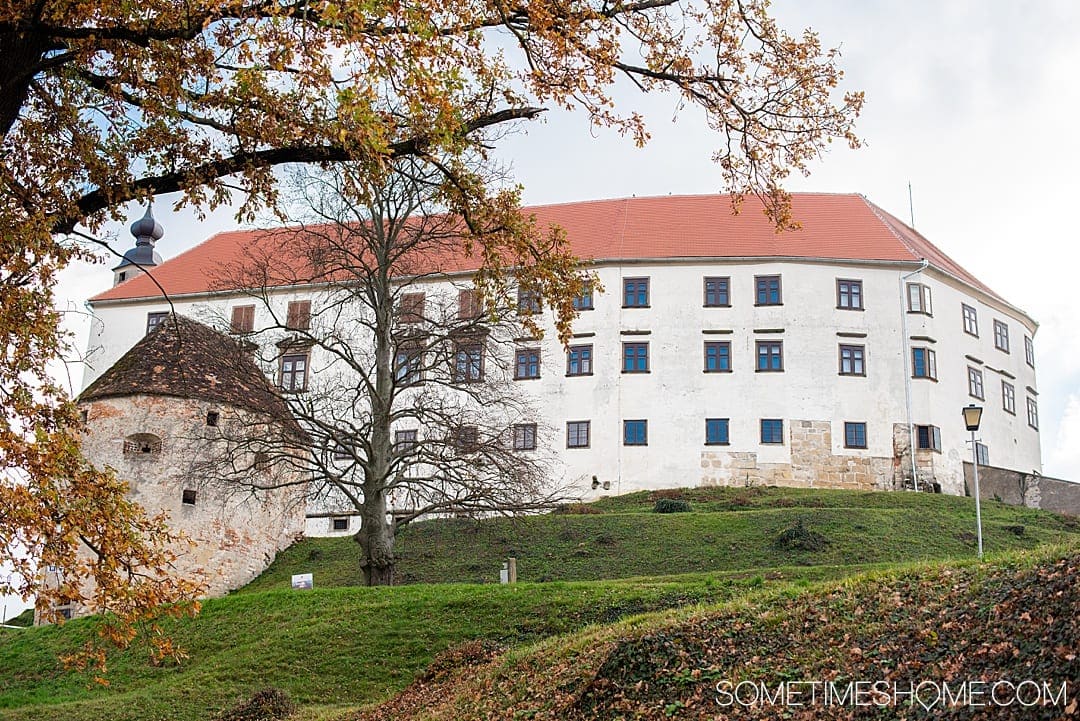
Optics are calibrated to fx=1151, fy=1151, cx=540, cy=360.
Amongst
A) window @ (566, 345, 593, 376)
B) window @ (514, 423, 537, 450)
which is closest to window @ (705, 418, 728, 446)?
window @ (566, 345, 593, 376)

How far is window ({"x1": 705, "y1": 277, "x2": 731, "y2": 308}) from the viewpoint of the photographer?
4572 centimetres

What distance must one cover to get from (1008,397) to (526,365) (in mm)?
20730

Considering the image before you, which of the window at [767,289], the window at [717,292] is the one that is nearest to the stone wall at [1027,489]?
the window at [767,289]

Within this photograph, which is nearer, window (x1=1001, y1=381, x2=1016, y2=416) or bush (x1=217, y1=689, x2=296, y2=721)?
bush (x1=217, y1=689, x2=296, y2=721)

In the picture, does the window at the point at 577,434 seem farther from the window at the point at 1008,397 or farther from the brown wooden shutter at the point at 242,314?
the window at the point at 1008,397

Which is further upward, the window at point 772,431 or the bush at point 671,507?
the window at point 772,431

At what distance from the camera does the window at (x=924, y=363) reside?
147ft

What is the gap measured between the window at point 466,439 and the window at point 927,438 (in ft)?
78.5

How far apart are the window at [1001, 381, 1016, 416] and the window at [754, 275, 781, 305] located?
11.3 meters

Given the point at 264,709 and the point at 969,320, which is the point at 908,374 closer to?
A: the point at 969,320

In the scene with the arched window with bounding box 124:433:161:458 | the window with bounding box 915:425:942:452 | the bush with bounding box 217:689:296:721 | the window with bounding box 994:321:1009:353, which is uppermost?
the window with bounding box 994:321:1009:353

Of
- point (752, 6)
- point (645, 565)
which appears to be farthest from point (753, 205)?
point (752, 6)

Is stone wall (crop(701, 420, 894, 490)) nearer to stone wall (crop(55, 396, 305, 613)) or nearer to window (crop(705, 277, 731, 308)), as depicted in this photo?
window (crop(705, 277, 731, 308))

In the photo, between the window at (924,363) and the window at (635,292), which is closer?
the window at (924,363)
